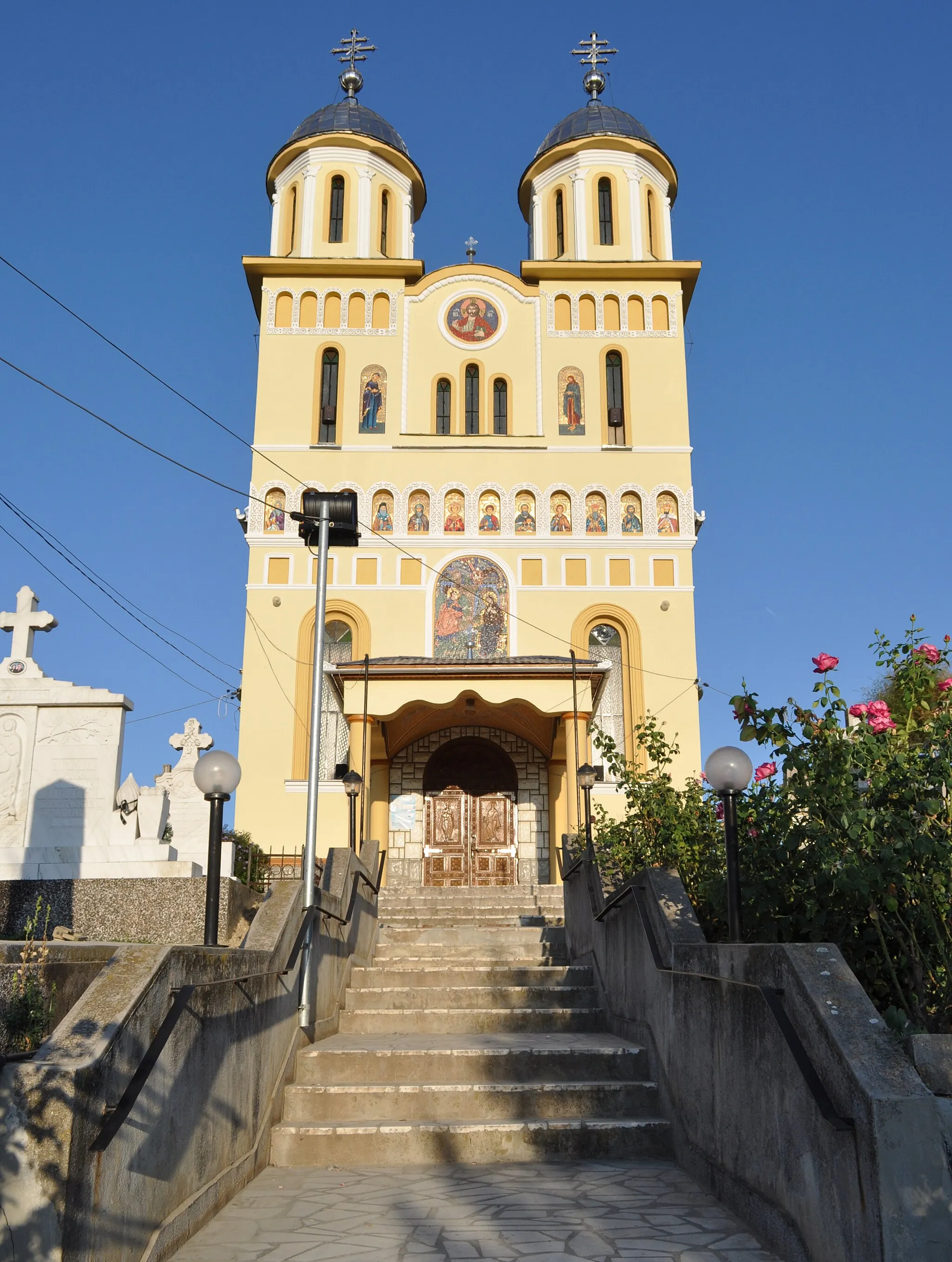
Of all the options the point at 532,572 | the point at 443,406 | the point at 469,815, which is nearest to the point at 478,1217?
the point at 469,815

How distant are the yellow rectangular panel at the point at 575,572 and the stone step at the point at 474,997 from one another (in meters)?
13.7

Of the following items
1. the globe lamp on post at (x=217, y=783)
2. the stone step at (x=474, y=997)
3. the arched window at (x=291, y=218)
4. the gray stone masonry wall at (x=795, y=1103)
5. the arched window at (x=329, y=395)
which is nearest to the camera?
the gray stone masonry wall at (x=795, y=1103)

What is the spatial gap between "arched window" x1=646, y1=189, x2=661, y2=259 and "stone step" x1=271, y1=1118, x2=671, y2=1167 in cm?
2164

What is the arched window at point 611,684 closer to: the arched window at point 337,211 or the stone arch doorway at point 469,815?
the stone arch doorway at point 469,815

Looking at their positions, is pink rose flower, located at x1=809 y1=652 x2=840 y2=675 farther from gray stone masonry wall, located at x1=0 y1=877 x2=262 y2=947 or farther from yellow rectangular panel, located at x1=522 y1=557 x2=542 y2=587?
yellow rectangular panel, located at x1=522 y1=557 x2=542 y2=587

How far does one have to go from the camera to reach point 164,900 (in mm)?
8867

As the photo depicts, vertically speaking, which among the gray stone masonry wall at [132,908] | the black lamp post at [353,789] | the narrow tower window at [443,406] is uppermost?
the narrow tower window at [443,406]

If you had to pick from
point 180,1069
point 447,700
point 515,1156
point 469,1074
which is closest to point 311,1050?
point 469,1074

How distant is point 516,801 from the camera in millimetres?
21031

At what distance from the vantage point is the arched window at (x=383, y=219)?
986 inches

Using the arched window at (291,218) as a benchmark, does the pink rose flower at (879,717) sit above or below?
below

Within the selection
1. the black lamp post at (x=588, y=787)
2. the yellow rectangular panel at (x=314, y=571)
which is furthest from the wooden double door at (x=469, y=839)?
the black lamp post at (x=588, y=787)

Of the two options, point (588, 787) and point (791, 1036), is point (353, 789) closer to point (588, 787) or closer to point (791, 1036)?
point (588, 787)

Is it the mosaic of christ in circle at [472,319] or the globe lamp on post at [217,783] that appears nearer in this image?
the globe lamp on post at [217,783]
